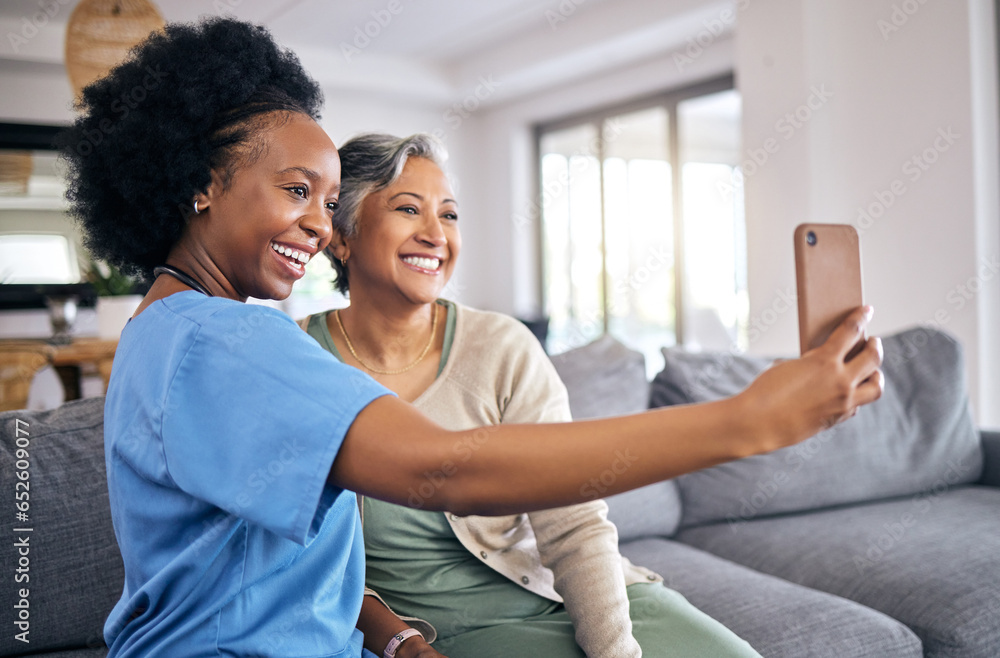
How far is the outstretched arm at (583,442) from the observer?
2.09 ft

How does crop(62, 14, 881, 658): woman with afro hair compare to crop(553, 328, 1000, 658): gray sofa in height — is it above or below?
above

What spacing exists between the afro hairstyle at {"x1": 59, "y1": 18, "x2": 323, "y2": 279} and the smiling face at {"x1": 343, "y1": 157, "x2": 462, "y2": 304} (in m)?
0.53

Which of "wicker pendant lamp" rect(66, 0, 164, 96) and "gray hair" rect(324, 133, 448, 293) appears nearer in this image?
"gray hair" rect(324, 133, 448, 293)

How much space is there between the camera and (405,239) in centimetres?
Answer: 150

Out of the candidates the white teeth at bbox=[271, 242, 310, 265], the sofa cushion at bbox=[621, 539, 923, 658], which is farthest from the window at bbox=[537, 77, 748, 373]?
the white teeth at bbox=[271, 242, 310, 265]

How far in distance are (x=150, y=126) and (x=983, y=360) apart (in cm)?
387

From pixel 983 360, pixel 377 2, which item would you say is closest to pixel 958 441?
pixel 983 360

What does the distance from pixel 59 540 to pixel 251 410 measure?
0.98 m

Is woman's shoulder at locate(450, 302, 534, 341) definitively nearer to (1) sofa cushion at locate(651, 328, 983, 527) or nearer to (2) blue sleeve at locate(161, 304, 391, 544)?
(2) blue sleeve at locate(161, 304, 391, 544)

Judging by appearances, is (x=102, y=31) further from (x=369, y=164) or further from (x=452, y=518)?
(x=452, y=518)

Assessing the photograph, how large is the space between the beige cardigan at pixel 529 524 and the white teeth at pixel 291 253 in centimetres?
51

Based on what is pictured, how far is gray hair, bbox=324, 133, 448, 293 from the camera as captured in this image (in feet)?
4.90

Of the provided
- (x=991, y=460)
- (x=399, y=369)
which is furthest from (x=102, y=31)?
(x=991, y=460)

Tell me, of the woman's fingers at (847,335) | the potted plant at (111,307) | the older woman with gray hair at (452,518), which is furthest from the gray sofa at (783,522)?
the potted plant at (111,307)
